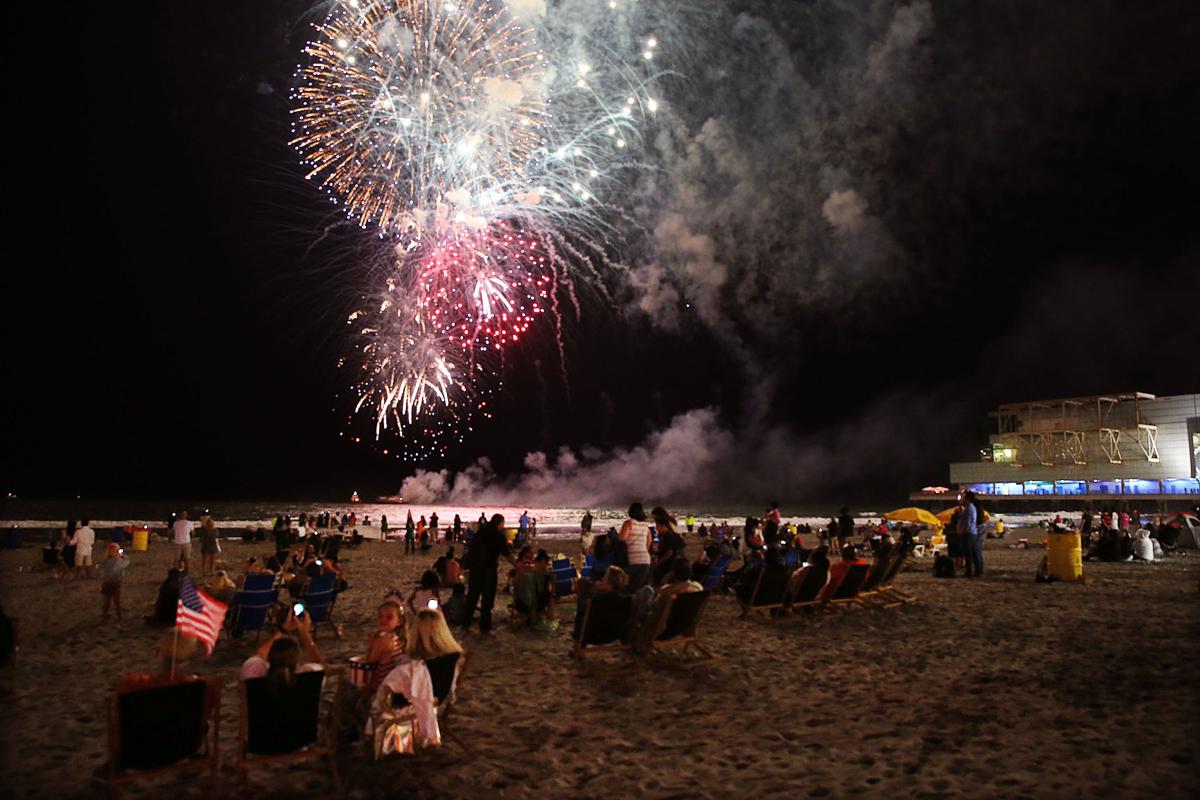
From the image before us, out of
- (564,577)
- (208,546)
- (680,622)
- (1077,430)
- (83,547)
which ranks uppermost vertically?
(1077,430)

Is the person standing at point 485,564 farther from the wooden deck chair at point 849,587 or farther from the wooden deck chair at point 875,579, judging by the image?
the wooden deck chair at point 875,579

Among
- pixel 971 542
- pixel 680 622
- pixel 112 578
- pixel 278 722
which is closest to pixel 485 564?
pixel 680 622

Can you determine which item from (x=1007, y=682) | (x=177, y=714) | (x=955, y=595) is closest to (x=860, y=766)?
(x=1007, y=682)

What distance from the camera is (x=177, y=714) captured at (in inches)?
171

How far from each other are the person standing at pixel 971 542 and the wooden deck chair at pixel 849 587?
5548mm

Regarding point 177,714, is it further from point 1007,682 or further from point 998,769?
point 1007,682

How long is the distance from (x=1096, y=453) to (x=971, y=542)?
52.8 metres

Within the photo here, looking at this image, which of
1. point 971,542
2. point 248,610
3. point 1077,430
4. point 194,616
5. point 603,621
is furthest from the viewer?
point 1077,430

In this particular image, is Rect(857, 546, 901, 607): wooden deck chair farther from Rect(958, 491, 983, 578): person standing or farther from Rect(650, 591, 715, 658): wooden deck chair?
Rect(650, 591, 715, 658): wooden deck chair

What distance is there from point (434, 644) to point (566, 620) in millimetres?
6504

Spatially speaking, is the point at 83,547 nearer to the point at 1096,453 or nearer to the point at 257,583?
the point at 257,583

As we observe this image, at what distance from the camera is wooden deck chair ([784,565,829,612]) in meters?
10.8

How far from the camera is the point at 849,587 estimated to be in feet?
37.3

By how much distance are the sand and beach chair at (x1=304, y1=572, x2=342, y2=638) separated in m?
0.47
